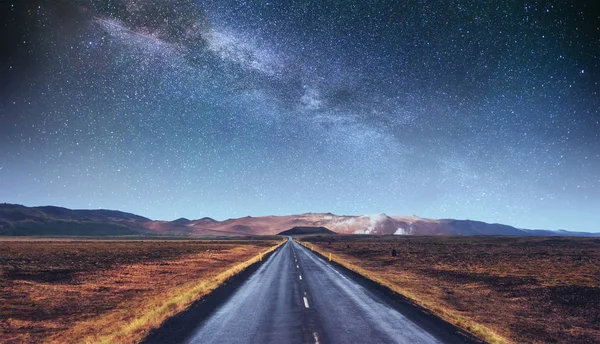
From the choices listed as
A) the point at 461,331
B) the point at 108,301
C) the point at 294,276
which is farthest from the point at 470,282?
the point at 108,301

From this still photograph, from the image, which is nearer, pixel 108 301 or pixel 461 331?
pixel 461 331

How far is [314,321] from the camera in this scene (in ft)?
38.7

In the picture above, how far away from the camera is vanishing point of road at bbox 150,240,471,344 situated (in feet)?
32.4

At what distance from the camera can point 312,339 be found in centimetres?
961

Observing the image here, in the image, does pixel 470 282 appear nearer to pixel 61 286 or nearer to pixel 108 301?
pixel 108 301

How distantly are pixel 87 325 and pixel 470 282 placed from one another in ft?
75.1

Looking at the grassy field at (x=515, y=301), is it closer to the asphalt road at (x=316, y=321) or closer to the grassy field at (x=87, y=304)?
the asphalt road at (x=316, y=321)

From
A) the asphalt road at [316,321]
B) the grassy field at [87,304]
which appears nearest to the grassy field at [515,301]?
the asphalt road at [316,321]

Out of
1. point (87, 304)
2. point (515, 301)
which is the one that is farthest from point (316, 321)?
point (515, 301)

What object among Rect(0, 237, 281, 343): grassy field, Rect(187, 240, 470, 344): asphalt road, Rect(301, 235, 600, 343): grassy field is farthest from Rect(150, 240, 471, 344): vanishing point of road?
Rect(0, 237, 281, 343): grassy field

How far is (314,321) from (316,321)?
0.20 ft

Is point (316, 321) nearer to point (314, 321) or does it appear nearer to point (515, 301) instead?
point (314, 321)

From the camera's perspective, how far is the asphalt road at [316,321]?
988 centimetres

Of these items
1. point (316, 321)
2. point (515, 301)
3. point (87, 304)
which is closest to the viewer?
point (316, 321)
